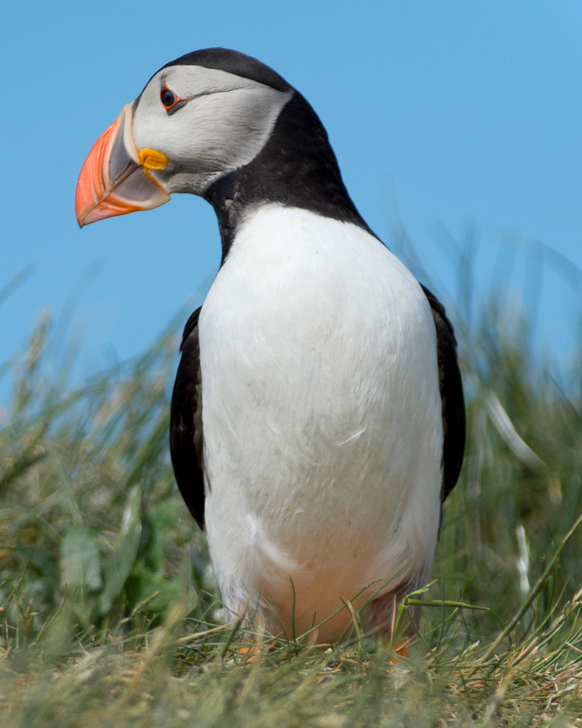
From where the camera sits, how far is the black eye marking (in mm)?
2959

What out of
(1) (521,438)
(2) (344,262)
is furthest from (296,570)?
(1) (521,438)

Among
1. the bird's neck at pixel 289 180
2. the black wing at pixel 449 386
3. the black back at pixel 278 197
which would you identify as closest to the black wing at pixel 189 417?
the black back at pixel 278 197

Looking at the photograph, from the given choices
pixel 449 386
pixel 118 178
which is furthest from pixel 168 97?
pixel 449 386

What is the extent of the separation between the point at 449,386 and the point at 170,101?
5.03ft

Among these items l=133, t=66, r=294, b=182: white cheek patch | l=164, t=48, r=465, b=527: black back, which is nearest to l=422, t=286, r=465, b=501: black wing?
l=164, t=48, r=465, b=527: black back

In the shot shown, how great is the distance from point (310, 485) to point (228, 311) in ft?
2.09

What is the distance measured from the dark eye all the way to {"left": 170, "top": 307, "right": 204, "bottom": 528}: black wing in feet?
2.64

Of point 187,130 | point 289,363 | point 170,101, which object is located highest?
point 170,101

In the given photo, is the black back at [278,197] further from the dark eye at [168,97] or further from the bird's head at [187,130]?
the dark eye at [168,97]

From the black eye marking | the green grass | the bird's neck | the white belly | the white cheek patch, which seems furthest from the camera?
the black eye marking

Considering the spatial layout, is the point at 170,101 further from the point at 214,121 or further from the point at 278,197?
the point at 278,197

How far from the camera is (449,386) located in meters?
2.90

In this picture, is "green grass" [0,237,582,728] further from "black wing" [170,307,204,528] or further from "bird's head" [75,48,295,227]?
"bird's head" [75,48,295,227]

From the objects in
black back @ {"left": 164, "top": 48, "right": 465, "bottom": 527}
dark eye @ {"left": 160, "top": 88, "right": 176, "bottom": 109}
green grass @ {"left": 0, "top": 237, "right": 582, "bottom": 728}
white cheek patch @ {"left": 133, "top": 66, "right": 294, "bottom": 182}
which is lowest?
green grass @ {"left": 0, "top": 237, "right": 582, "bottom": 728}
